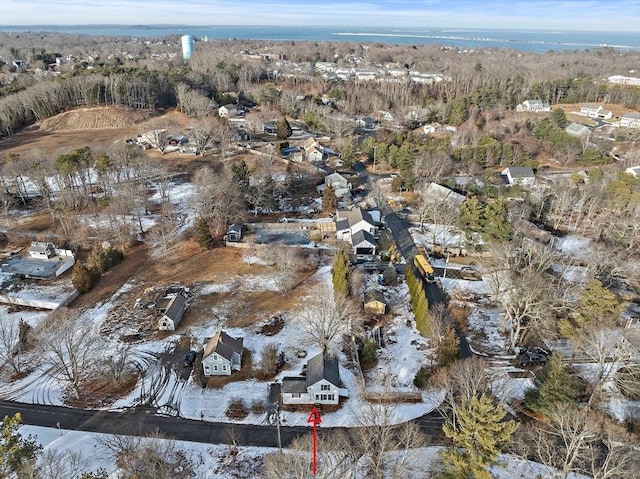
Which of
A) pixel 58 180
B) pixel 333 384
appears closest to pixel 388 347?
pixel 333 384

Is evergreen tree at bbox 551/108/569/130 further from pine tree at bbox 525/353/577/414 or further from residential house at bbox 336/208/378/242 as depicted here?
pine tree at bbox 525/353/577/414

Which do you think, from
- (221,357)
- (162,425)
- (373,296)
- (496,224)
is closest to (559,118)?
(496,224)

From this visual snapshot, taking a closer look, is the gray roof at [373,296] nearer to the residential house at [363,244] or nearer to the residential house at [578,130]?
the residential house at [363,244]

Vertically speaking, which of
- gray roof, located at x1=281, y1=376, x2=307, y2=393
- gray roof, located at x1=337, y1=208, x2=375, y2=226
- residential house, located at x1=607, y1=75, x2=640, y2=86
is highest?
residential house, located at x1=607, y1=75, x2=640, y2=86

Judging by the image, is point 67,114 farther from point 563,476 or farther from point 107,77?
point 563,476

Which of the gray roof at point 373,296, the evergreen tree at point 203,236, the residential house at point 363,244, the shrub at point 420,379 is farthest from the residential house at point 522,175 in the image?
the evergreen tree at point 203,236

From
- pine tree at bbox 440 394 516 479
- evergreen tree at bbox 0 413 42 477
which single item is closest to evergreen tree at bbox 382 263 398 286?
pine tree at bbox 440 394 516 479
